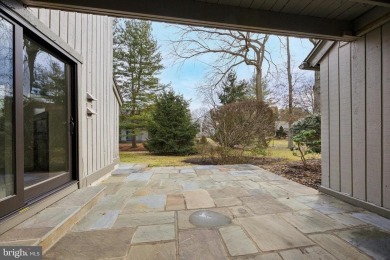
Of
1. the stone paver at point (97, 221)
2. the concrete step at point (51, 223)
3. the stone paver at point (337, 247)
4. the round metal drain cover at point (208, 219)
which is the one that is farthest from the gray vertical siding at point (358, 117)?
the concrete step at point (51, 223)

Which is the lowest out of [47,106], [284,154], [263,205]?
[284,154]

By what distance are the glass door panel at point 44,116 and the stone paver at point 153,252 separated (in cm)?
147

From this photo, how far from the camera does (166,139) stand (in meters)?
10.4

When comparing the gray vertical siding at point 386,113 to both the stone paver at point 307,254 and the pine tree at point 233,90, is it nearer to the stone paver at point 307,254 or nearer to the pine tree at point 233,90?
the stone paver at point 307,254

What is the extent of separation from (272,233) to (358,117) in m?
1.90

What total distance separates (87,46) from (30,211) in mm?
2952

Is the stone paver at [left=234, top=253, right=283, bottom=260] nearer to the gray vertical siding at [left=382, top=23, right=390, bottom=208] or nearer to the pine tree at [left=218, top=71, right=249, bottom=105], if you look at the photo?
the gray vertical siding at [left=382, top=23, right=390, bottom=208]

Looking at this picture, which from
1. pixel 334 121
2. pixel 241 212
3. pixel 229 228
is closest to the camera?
pixel 229 228

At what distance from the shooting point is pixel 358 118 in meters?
2.77

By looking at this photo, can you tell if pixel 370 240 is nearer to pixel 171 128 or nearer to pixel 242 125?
pixel 242 125

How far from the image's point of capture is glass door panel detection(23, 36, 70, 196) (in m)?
2.42

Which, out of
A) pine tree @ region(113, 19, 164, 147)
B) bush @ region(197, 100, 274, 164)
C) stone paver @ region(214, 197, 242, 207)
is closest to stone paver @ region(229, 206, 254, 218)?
stone paver @ region(214, 197, 242, 207)

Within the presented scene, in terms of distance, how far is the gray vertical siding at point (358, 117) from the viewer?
245 centimetres

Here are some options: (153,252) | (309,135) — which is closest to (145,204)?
(153,252)
